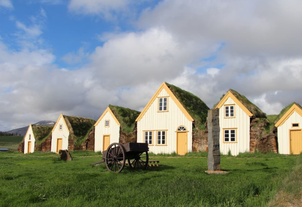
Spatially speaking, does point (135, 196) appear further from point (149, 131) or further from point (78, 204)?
point (149, 131)

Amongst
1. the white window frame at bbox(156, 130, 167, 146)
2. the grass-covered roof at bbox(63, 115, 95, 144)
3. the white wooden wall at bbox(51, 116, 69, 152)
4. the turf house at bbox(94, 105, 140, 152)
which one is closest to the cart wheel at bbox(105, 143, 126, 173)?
the white window frame at bbox(156, 130, 167, 146)

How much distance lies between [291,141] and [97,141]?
21178mm

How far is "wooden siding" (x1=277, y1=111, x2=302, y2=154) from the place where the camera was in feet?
73.8

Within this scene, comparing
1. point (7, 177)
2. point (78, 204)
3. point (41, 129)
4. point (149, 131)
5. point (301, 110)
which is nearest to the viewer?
point (78, 204)

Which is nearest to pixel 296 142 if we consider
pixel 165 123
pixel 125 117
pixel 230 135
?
pixel 230 135

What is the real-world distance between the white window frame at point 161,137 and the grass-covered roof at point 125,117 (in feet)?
12.6

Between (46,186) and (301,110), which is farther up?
(301,110)

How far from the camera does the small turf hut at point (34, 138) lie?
40344 mm

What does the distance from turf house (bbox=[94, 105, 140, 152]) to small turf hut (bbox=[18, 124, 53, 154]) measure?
10.7m

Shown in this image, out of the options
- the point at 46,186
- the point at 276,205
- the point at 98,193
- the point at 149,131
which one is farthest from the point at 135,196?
the point at 149,131

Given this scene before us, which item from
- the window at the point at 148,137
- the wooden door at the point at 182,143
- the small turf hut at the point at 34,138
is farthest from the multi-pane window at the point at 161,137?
the small turf hut at the point at 34,138

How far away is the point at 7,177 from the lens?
33.4ft

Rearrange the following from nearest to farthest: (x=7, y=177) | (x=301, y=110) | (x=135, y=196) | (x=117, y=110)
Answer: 1. (x=135, y=196)
2. (x=7, y=177)
3. (x=301, y=110)
4. (x=117, y=110)

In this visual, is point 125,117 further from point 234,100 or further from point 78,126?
point 234,100
